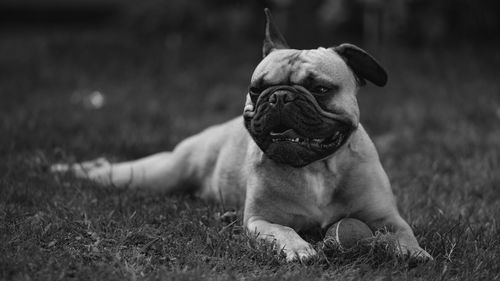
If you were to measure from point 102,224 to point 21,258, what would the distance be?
79 cm

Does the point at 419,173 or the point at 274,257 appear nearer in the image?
the point at 274,257

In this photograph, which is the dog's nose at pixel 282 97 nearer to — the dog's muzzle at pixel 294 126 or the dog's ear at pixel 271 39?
the dog's muzzle at pixel 294 126

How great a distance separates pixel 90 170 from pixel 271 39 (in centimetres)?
185

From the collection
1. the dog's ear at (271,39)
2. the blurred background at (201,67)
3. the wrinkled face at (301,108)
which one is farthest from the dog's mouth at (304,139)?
the blurred background at (201,67)

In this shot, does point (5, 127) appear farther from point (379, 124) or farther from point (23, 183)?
point (379, 124)

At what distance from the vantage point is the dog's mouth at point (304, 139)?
146 inches

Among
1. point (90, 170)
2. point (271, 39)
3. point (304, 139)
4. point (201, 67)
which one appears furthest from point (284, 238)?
point (201, 67)

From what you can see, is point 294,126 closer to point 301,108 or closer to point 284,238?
point 301,108

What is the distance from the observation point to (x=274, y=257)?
3627 millimetres

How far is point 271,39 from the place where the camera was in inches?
177

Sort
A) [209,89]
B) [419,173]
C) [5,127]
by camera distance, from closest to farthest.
Answer: [419,173] → [5,127] → [209,89]

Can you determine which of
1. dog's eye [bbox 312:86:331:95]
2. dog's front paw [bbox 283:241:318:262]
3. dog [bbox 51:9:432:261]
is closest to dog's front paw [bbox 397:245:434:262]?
dog [bbox 51:9:432:261]

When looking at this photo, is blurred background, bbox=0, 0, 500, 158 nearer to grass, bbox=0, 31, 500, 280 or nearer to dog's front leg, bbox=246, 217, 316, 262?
grass, bbox=0, 31, 500, 280

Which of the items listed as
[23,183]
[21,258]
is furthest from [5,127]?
[21,258]
